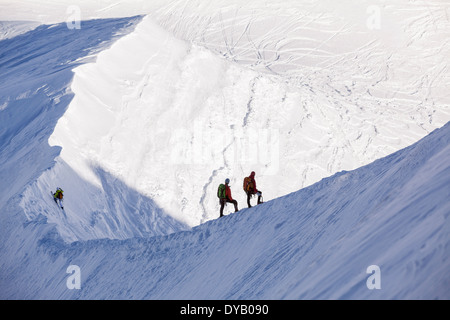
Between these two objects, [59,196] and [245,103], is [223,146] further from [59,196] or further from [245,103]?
[59,196]

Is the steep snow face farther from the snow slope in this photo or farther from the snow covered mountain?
the snow slope

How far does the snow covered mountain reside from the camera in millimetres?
19141

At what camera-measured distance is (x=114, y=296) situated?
79.2 ft

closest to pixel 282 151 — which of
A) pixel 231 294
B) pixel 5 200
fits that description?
pixel 5 200

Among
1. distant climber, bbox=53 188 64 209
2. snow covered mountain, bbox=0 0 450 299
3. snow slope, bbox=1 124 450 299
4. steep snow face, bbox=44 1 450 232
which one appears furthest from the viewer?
steep snow face, bbox=44 1 450 232

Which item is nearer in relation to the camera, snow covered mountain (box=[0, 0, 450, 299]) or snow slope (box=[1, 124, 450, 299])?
snow slope (box=[1, 124, 450, 299])

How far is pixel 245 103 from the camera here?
48.7 metres

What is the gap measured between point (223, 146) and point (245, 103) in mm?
4070

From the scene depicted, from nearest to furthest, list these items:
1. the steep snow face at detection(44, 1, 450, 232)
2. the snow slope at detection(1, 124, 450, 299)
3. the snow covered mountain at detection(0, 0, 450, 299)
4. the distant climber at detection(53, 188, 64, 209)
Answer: the snow slope at detection(1, 124, 450, 299) → the snow covered mountain at detection(0, 0, 450, 299) → the distant climber at detection(53, 188, 64, 209) → the steep snow face at detection(44, 1, 450, 232)

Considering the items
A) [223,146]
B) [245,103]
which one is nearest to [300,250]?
[223,146]

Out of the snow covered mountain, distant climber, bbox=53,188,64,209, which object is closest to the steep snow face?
the snow covered mountain

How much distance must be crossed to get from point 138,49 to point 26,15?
2138 cm

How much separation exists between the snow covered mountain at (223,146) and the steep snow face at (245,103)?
5.1 inches

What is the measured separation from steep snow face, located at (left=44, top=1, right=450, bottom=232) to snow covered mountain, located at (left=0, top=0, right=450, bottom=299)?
0.13m
